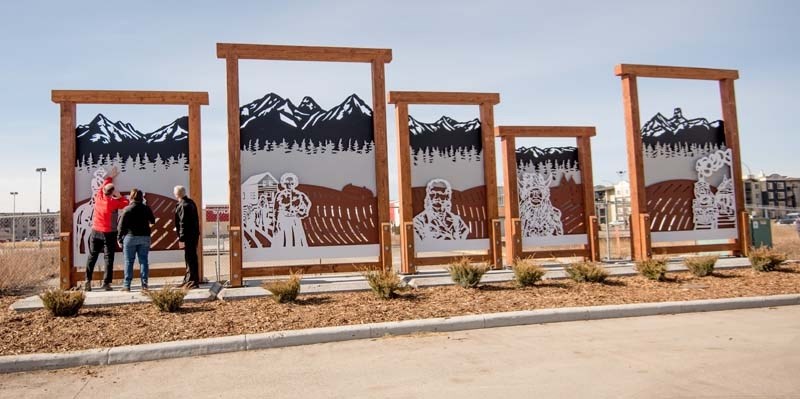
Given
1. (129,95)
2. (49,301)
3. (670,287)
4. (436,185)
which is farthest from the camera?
(436,185)

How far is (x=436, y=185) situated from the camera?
12781 mm

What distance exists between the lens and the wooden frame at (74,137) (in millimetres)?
10734

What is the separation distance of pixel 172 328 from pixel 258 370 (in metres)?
2.01

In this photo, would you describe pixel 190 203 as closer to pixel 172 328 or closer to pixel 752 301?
pixel 172 328

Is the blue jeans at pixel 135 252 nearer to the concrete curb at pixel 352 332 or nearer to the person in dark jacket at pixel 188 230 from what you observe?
the person in dark jacket at pixel 188 230

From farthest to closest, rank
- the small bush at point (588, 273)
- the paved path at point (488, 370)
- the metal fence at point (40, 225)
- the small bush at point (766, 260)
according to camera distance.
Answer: the metal fence at point (40, 225), the small bush at point (766, 260), the small bush at point (588, 273), the paved path at point (488, 370)

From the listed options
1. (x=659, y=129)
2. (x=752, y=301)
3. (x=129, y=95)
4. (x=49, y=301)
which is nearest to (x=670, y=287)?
(x=752, y=301)

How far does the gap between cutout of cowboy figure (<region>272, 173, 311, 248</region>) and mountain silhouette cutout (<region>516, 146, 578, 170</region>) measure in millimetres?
5762

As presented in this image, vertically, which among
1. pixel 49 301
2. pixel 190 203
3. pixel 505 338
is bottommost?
pixel 505 338

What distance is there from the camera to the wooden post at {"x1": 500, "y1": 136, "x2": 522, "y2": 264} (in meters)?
13.5

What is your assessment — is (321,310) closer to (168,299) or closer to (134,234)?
(168,299)

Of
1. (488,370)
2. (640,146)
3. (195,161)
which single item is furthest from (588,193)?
(488,370)

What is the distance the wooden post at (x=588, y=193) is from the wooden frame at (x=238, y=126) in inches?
220

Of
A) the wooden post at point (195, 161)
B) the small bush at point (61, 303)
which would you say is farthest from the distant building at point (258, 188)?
the small bush at point (61, 303)
